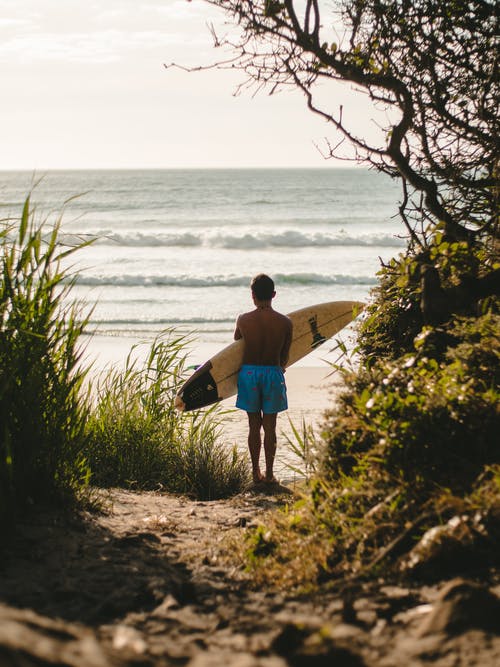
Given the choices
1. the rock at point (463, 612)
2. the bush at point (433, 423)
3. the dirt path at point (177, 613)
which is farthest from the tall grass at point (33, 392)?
the rock at point (463, 612)

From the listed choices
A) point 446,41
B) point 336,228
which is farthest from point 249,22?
point 336,228

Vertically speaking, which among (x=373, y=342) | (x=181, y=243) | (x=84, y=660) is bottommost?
(x=84, y=660)

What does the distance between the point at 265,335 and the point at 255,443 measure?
90 cm

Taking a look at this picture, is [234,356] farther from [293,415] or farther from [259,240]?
[259,240]

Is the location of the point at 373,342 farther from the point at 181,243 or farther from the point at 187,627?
the point at 181,243

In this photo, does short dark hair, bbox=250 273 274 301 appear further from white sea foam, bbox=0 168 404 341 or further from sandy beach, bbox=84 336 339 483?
white sea foam, bbox=0 168 404 341

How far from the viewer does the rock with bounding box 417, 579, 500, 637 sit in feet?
6.94

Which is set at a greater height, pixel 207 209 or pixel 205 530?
pixel 207 209

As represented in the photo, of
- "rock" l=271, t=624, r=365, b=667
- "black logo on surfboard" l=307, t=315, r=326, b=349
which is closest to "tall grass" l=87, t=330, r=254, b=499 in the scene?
"black logo on surfboard" l=307, t=315, r=326, b=349

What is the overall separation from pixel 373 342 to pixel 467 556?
7.50 feet

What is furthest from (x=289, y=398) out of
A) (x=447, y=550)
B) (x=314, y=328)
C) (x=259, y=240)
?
(x=259, y=240)

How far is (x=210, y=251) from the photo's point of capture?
3005 cm

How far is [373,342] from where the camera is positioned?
4.84 meters

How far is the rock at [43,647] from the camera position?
5.01ft
